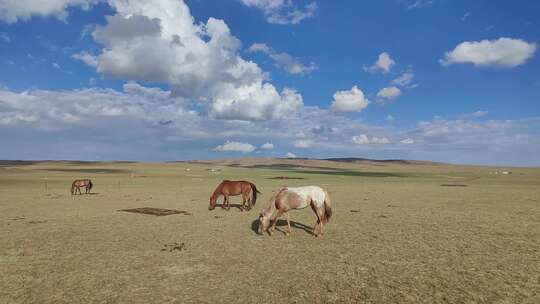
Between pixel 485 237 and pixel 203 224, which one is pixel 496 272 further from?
pixel 203 224

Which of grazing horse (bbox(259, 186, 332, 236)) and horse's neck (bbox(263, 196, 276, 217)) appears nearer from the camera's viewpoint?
grazing horse (bbox(259, 186, 332, 236))

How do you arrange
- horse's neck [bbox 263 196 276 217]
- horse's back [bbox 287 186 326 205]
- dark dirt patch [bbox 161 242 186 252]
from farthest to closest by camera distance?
horse's neck [bbox 263 196 276 217]
horse's back [bbox 287 186 326 205]
dark dirt patch [bbox 161 242 186 252]

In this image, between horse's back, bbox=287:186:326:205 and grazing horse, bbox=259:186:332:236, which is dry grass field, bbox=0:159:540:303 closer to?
grazing horse, bbox=259:186:332:236

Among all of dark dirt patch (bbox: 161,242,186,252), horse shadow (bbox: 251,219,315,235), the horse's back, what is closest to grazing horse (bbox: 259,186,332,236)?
the horse's back

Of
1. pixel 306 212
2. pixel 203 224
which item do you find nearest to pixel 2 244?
pixel 203 224

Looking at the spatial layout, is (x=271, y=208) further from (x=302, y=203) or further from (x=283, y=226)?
(x=283, y=226)

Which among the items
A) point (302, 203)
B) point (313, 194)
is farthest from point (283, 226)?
point (313, 194)

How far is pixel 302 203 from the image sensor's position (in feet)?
48.6

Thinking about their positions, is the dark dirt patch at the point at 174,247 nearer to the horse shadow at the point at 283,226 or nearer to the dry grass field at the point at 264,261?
the dry grass field at the point at 264,261

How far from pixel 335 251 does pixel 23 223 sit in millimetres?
15936

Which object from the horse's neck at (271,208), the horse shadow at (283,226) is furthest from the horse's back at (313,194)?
the horse shadow at (283,226)

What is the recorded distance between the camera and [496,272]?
32.3ft

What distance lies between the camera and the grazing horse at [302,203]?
14680mm

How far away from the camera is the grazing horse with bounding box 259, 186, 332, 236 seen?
14.7 meters
